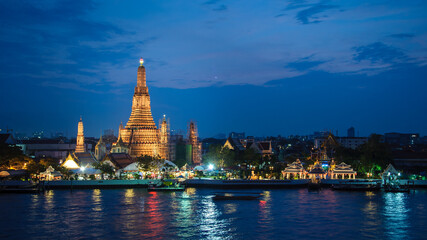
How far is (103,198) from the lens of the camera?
1806 inches

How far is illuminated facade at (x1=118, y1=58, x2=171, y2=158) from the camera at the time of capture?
235 feet

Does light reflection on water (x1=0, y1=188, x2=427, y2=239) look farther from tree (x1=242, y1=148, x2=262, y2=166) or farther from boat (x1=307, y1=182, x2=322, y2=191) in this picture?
tree (x1=242, y1=148, x2=262, y2=166)

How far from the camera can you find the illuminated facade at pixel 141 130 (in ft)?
235

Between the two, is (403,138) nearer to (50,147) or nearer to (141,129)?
(50,147)

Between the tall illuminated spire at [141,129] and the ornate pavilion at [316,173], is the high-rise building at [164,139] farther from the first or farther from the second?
the ornate pavilion at [316,173]

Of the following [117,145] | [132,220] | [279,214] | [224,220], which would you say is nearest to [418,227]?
[279,214]

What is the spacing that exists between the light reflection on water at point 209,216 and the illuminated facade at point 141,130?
71.9 feet

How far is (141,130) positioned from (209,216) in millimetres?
38136

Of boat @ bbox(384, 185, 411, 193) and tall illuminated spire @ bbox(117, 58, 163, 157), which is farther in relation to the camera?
tall illuminated spire @ bbox(117, 58, 163, 157)

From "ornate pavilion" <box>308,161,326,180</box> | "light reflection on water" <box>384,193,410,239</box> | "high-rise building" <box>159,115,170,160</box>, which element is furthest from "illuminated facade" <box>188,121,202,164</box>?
"light reflection on water" <box>384,193,410,239</box>

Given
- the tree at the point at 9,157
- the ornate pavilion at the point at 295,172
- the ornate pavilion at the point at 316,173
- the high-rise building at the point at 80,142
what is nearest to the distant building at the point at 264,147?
the ornate pavilion at the point at 295,172

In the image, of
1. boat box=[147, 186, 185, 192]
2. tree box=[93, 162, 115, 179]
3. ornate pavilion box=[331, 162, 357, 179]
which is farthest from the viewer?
ornate pavilion box=[331, 162, 357, 179]

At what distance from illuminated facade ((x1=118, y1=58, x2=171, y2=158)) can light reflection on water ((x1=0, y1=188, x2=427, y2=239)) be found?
2192cm

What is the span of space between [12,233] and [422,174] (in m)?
48.8
